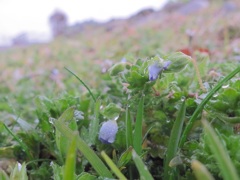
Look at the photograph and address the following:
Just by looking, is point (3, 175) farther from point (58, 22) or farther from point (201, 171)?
point (58, 22)

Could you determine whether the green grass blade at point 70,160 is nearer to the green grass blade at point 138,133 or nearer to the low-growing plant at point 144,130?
the low-growing plant at point 144,130

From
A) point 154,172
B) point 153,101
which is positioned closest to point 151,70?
point 153,101

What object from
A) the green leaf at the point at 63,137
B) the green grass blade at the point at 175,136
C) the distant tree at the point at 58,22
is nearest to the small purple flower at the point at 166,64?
the green grass blade at the point at 175,136

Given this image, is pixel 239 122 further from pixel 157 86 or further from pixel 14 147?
pixel 14 147

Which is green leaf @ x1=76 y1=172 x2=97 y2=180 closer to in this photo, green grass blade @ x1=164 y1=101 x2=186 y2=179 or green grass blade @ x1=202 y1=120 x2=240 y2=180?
green grass blade @ x1=164 y1=101 x2=186 y2=179

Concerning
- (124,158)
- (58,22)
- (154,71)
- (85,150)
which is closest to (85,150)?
(85,150)

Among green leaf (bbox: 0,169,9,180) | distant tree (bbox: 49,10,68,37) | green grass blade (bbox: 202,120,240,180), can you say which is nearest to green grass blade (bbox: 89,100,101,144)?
green leaf (bbox: 0,169,9,180)
